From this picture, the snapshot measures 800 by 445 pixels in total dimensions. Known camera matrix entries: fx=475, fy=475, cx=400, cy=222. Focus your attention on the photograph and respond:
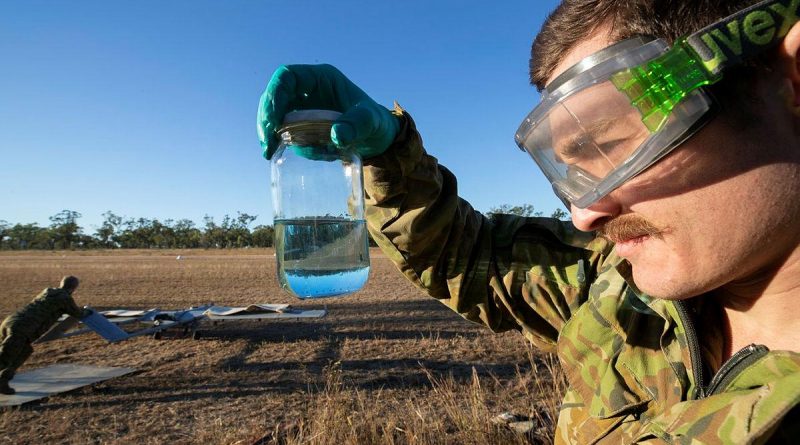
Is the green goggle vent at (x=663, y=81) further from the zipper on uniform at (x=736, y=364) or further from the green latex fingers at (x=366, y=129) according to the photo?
the green latex fingers at (x=366, y=129)

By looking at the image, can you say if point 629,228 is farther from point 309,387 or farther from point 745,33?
point 309,387

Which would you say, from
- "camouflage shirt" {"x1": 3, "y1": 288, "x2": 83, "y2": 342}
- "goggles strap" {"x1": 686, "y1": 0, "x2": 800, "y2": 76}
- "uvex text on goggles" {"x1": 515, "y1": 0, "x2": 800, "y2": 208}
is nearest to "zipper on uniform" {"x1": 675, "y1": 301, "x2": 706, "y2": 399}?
"uvex text on goggles" {"x1": 515, "y1": 0, "x2": 800, "y2": 208}

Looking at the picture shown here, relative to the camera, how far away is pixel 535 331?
2324 mm

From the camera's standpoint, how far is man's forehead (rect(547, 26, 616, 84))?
1.29m

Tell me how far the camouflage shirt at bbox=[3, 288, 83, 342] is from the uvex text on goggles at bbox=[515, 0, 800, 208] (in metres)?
8.59

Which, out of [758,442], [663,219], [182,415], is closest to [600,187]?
[663,219]

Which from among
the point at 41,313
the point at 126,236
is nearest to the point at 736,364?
the point at 41,313

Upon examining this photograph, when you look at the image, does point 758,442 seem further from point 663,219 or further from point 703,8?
point 703,8

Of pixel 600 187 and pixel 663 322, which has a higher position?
pixel 600 187

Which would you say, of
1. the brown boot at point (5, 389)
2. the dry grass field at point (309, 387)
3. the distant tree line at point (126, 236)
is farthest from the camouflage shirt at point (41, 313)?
the distant tree line at point (126, 236)

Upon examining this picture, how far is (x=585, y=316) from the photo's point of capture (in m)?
1.90

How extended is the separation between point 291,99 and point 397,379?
5694 mm

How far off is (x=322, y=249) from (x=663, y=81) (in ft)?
5.49

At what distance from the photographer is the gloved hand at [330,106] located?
6.40 ft
